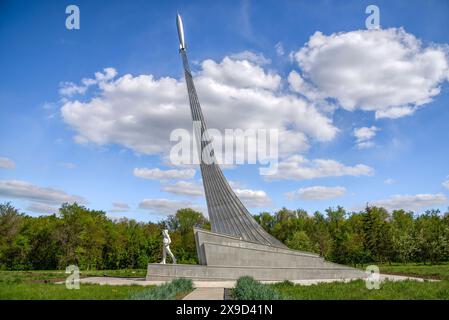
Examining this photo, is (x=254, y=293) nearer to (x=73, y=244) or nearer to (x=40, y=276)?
(x=40, y=276)

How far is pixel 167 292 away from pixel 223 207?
10.0 metres

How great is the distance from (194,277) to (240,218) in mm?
4372

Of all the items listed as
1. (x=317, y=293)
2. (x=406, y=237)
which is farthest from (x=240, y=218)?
(x=406, y=237)

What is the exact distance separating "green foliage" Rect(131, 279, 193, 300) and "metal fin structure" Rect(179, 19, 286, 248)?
726 cm

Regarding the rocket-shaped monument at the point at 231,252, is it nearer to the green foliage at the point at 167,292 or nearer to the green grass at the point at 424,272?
the green grass at the point at 424,272

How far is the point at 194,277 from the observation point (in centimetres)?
1430

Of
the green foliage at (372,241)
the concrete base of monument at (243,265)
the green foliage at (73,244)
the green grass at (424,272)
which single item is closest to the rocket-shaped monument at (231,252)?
the concrete base of monument at (243,265)

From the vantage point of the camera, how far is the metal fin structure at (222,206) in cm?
1747

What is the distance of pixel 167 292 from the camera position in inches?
328

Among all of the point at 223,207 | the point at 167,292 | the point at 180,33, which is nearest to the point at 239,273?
the point at 223,207

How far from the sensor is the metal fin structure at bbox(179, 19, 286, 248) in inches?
688

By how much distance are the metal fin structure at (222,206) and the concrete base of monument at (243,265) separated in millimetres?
941

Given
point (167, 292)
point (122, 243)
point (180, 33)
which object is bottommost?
point (122, 243)
